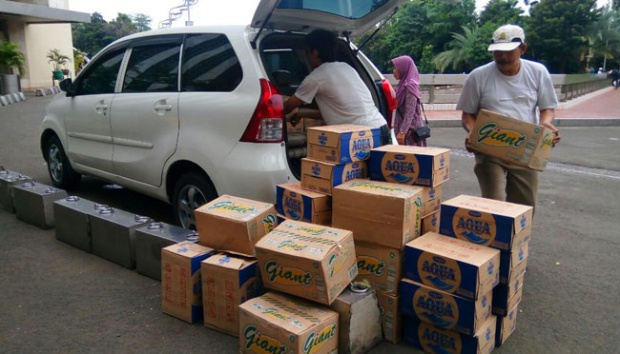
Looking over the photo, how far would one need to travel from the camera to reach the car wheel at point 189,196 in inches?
156

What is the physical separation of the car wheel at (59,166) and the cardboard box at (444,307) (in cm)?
455

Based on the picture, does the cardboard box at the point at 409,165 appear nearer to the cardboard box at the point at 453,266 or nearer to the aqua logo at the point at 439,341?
the cardboard box at the point at 453,266

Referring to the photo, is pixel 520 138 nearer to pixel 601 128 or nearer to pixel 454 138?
pixel 454 138

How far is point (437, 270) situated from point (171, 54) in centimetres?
293

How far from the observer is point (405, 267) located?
2.90m

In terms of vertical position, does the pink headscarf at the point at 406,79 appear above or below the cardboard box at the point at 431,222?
above

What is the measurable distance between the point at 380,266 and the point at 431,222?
0.49m

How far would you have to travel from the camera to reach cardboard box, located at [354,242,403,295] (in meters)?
2.93

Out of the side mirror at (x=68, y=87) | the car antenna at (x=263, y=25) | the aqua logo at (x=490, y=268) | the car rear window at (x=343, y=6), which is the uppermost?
the car rear window at (x=343, y=6)

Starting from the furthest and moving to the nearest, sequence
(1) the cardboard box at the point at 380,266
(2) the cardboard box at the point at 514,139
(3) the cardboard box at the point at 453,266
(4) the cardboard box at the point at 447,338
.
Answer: (2) the cardboard box at the point at 514,139
(1) the cardboard box at the point at 380,266
(4) the cardboard box at the point at 447,338
(3) the cardboard box at the point at 453,266

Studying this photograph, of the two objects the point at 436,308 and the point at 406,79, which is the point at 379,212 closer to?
the point at 436,308

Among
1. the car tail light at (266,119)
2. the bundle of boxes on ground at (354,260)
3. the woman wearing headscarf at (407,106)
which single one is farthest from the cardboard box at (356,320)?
the woman wearing headscarf at (407,106)

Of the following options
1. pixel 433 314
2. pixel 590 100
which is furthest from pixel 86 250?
pixel 590 100

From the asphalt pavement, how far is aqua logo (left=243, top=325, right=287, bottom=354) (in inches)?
9.7
